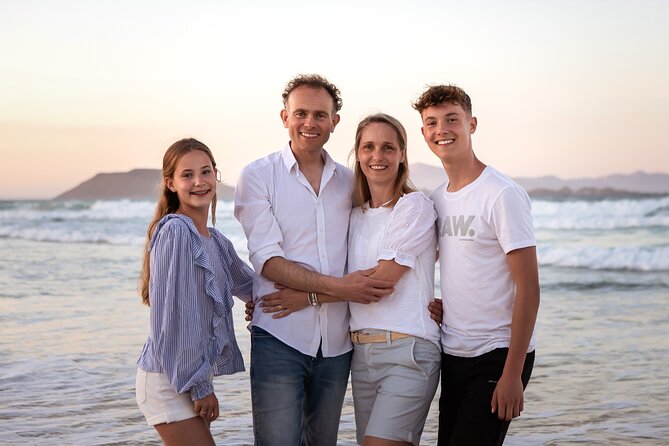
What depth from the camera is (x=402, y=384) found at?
133 inches

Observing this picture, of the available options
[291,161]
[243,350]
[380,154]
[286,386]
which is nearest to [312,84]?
[291,161]

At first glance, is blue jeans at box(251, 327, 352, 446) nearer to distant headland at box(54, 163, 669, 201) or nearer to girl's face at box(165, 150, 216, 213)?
girl's face at box(165, 150, 216, 213)

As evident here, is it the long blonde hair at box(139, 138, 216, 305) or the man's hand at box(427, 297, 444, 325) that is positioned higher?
the long blonde hair at box(139, 138, 216, 305)

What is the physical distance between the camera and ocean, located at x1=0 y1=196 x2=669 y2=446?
5551 mm

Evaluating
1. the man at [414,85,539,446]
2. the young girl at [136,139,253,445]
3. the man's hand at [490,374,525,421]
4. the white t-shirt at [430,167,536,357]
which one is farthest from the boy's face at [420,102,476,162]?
the young girl at [136,139,253,445]

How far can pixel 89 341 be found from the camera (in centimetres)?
823

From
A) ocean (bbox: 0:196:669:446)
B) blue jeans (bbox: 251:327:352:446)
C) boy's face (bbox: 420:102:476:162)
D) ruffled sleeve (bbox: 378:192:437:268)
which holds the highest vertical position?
boy's face (bbox: 420:102:476:162)

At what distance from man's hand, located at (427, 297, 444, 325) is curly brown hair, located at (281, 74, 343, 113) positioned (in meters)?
1.17

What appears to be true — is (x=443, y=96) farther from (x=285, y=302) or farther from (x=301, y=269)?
(x=285, y=302)

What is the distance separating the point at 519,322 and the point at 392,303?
60 centimetres

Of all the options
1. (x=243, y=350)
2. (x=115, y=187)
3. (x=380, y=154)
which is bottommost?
(x=243, y=350)

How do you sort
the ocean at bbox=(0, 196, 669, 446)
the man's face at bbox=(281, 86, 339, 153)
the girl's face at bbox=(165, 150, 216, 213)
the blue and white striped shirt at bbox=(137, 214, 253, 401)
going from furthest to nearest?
the ocean at bbox=(0, 196, 669, 446) < the man's face at bbox=(281, 86, 339, 153) < the girl's face at bbox=(165, 150, 216, 213) < the blue and white striped shirt at bbox=(137, 214, 253, 401)

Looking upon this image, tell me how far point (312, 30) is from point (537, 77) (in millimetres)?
7210

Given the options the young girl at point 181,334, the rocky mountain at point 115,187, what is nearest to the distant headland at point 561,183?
the rocky mountain at point 115,187
